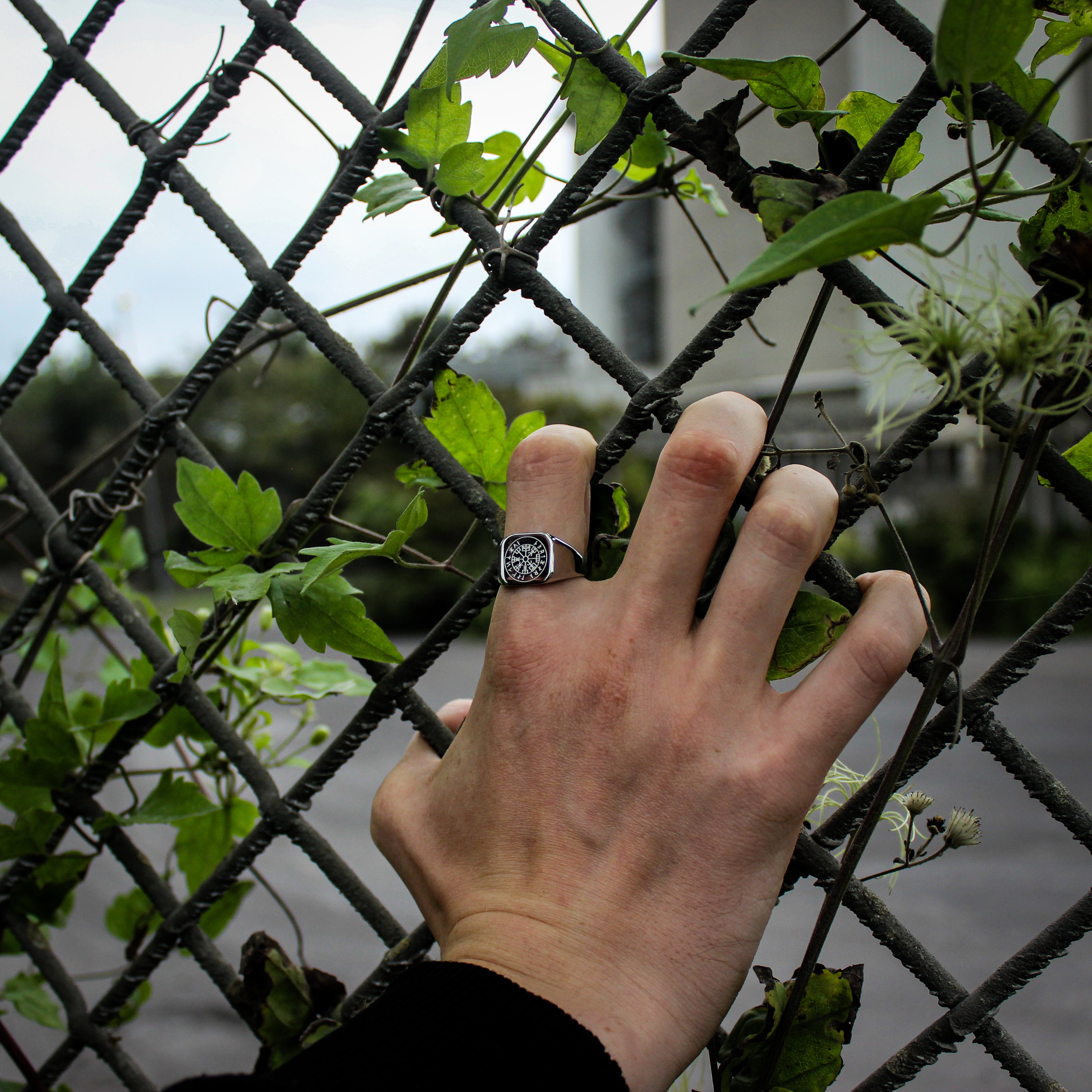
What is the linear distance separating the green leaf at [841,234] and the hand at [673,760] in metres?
0.15

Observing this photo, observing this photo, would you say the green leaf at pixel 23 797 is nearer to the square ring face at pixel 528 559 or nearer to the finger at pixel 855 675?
the square ring face at pixel 528 559

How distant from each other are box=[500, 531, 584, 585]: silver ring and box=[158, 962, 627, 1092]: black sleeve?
25 centimetres

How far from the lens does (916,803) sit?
60 cm

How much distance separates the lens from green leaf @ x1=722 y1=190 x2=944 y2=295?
35 centimetres

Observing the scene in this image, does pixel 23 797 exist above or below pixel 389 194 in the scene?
below

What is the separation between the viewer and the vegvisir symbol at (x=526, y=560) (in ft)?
1.87

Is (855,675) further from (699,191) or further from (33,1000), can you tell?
(33,1000)

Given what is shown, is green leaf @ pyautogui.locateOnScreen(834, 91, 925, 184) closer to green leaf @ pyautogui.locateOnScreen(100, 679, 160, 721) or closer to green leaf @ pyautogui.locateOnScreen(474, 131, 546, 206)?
green leaf @ pyautogui.locateOnScreen(474, 131, 546, 206)

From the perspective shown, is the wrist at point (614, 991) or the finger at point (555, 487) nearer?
the wrist at point (614, 991)

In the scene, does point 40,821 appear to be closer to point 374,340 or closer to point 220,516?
point 220,516

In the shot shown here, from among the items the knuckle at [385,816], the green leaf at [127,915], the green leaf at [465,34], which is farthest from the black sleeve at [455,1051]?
the green leaf at [127,915]

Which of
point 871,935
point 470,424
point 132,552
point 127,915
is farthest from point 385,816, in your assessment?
point 871,935

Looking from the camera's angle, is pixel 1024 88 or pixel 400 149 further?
pixel 400 149

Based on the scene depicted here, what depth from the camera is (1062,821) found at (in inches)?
24.0
